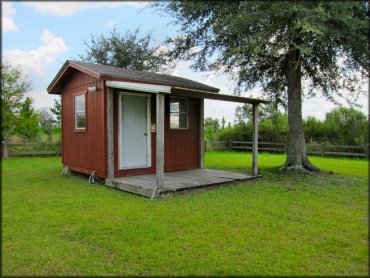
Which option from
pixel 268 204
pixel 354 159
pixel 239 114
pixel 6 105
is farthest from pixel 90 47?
pixel 6 105

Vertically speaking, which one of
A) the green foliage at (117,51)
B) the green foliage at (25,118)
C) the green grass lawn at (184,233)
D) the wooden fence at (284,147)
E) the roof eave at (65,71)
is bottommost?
the green grass lawn at (184,233)

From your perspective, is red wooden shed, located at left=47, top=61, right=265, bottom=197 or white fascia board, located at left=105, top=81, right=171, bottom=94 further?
red wooden shed, located at left=47, top=61, right=265, bottom=197

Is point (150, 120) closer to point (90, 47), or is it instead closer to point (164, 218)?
point (164, 218)

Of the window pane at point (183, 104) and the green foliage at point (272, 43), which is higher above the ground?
the green foliage at point (272, 43)

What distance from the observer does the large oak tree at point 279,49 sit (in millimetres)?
6711

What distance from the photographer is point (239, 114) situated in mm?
21266

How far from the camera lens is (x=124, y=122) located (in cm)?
752

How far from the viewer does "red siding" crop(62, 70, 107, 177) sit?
715 cm

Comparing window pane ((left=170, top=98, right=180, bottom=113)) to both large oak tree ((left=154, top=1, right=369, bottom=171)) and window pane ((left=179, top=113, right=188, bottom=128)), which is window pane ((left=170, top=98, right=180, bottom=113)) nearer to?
window pane ((left=179, top=113, right=188, bottom=128))

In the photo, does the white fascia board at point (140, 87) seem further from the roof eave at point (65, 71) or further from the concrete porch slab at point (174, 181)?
the concrete porch slab at point (174, 181)

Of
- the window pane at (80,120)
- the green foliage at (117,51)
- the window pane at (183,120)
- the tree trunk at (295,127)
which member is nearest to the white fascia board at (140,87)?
the window pane at (80,120)

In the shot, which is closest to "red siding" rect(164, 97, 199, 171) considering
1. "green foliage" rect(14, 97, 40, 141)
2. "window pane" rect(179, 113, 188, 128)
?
"window pane" rect(179, 113, 188, 128)

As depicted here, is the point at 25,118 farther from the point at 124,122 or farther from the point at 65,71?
the point at 65,71

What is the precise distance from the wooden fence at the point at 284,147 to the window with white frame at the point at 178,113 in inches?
302
